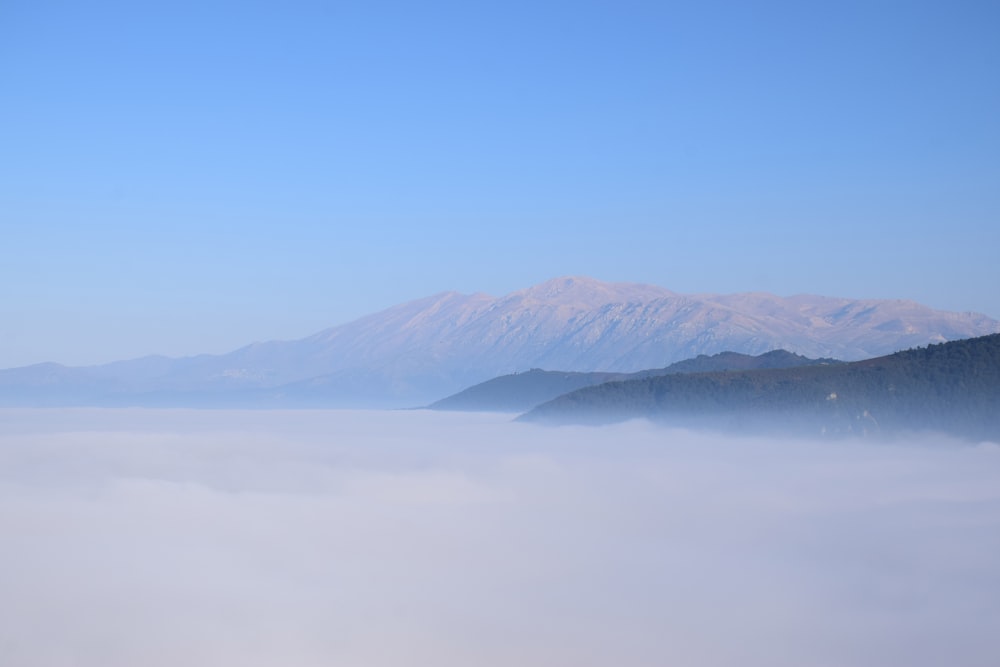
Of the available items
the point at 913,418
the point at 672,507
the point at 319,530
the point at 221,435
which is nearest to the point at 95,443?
the point at 221,435

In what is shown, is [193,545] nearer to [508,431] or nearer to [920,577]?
[920,577]

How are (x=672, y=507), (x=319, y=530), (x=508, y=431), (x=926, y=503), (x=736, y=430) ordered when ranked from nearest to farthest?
(x=319, y=530) < (x=926, y=503) < (x=672, y=507) < (x=736, y=430) < (x=508, y=431)

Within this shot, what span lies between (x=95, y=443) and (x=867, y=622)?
86485 mm

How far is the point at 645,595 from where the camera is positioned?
187ft

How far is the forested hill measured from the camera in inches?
4673

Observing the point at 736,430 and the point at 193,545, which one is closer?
the point at 193,545

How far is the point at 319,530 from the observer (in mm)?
80000

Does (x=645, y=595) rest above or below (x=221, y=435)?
below

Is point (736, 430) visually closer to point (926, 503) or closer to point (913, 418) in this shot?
point (913, 418)

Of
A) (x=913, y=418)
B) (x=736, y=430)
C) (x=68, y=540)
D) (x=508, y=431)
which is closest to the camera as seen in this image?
(x=68, y=540)

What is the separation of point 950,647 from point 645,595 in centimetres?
1711

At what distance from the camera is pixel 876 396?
12431 centimetres

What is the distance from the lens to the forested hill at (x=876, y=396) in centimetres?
11869

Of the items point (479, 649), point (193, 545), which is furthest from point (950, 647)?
point (193, 545)
